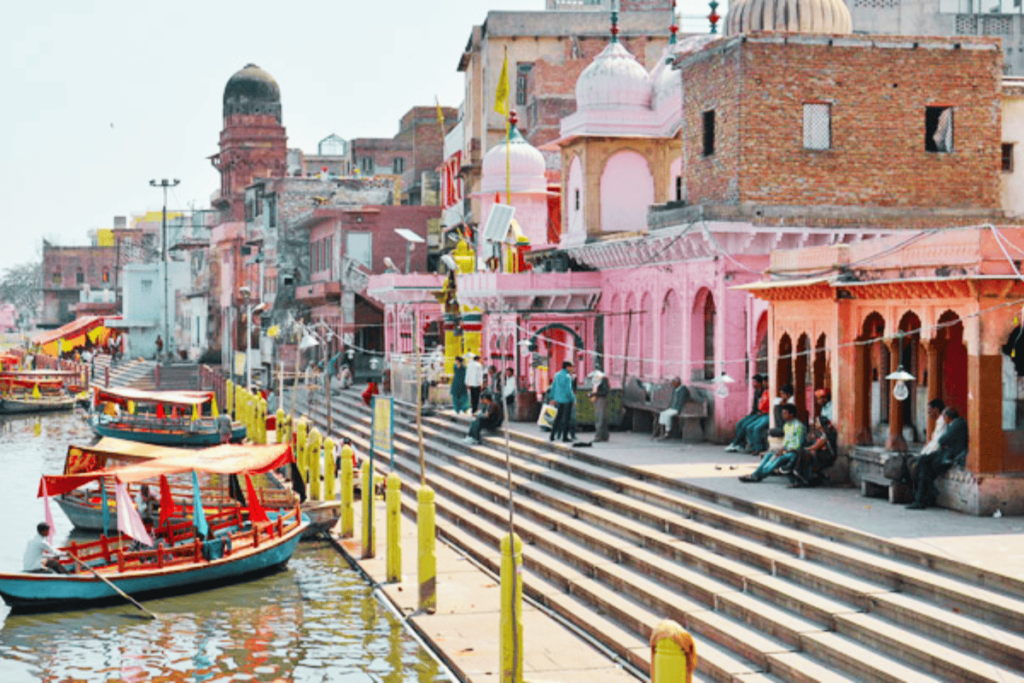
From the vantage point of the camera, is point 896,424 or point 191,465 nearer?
point 896,424

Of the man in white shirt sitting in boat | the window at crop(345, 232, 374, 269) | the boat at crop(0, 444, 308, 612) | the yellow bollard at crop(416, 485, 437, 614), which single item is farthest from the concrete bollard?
the window at crop(345, 232, 374, 269)

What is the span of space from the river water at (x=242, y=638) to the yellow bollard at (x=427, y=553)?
0.50 metres

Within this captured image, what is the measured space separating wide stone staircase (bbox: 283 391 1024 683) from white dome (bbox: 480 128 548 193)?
61.6ft

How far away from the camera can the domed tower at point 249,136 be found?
247 feet

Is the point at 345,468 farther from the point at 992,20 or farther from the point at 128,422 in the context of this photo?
the point at 992,20

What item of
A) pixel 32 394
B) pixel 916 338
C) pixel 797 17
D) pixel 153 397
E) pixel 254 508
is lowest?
pixel 254 508

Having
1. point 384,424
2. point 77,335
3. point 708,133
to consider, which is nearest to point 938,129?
point 708,133

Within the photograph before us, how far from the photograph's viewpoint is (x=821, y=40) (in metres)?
24.1

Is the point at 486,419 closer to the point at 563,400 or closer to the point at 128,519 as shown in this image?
the point at 563,400

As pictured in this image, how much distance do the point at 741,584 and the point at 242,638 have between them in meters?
6.89

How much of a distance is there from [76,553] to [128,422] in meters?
22.0

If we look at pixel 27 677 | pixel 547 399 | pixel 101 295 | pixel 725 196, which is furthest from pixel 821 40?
pixel 101 295

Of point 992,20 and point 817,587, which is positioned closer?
point 817,587

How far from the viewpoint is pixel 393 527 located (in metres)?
19.3
